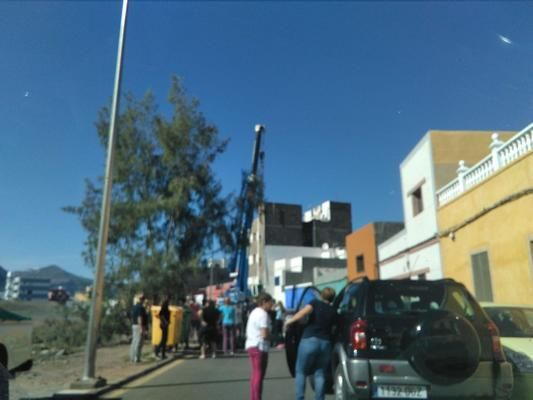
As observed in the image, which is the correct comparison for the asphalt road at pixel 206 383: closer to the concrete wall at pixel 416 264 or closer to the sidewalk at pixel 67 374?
the sidewalk at pixel 67 374

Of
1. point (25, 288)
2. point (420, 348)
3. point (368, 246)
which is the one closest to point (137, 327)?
point (25, 288)

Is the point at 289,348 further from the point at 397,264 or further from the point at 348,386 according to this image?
the point at 397,264

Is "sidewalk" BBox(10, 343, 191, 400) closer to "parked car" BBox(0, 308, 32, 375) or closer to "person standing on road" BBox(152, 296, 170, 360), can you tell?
"person standing on road" BBox(152, 296, 170, 360)

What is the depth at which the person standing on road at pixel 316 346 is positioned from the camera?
6.32 metres

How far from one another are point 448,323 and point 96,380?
6.79 m

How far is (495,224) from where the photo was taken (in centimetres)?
1341

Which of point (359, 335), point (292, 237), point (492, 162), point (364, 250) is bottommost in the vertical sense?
point (359, 335)

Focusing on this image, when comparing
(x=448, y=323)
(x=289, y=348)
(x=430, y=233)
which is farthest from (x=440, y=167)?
(x=448, y=323)

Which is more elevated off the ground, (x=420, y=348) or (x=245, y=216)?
(x=245, y=216)

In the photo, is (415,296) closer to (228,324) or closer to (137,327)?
(137,327)

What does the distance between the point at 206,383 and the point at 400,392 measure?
5401 mm

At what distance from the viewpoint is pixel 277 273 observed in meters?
61.4

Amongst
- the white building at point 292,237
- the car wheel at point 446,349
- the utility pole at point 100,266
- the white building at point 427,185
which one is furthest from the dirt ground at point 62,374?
the white building at point 292,237

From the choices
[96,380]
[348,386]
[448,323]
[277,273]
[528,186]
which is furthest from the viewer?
[277,273]
